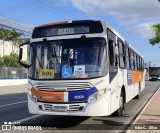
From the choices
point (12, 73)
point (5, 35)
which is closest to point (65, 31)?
point (12, 73)

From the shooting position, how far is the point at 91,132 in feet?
31.4

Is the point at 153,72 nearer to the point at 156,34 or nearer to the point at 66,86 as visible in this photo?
the point at 156,34

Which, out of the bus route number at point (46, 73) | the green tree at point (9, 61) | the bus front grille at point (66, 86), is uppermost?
the green tree at point (9, 61)

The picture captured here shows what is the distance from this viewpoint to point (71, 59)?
33.3 ft

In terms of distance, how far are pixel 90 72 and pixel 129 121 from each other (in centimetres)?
253

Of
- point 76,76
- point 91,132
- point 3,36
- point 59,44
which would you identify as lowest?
point 91,132

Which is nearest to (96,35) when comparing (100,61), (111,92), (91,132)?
(100,61)

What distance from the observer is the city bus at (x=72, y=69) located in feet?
32.1

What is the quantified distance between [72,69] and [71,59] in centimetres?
30

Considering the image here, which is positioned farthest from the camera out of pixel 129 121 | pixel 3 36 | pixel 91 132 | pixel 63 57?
pixel 3 36

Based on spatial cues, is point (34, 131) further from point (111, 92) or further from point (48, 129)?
point (111, 92)

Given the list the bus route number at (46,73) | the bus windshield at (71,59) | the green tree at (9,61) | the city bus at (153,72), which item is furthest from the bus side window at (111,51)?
the city bus at (153,72)

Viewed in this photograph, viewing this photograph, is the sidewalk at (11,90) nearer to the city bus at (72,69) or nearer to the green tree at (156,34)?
the green tree at (156,34)

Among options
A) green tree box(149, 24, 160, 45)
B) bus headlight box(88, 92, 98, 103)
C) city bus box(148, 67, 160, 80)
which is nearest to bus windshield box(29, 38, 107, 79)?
bus headlight box(88, 92, 98, 103)
